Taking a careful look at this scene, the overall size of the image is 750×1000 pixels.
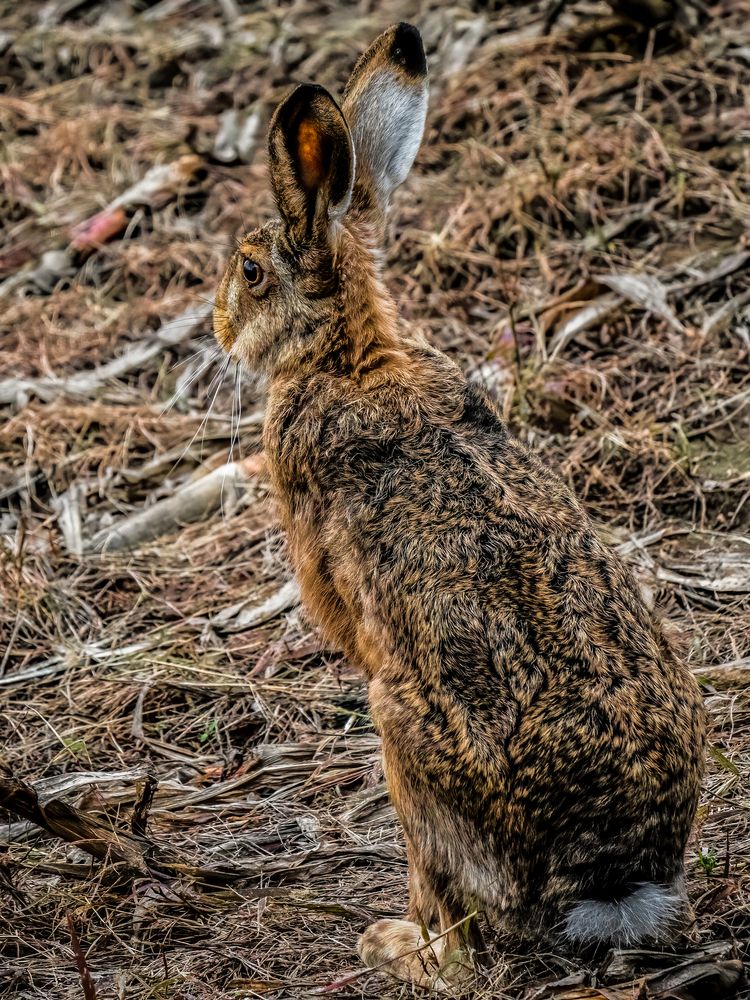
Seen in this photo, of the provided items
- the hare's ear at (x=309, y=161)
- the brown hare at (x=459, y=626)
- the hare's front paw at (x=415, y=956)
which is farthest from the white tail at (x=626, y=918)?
the hare's ear at (x=309, y=161)

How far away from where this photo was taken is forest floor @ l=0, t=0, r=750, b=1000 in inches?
164

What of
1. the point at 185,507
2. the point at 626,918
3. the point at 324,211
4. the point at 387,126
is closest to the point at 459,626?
the point at 626,918

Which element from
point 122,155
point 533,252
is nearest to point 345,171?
point 533,252

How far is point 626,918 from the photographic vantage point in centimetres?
344

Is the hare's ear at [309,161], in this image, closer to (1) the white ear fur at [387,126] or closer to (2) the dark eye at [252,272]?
(2) the dark eye at [252,272]

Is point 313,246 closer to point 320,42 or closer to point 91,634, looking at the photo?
point 91,634

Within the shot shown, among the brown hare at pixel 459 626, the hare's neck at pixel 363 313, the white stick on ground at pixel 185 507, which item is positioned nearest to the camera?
the brown hare at pixel 459 626

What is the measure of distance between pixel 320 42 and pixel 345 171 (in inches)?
242

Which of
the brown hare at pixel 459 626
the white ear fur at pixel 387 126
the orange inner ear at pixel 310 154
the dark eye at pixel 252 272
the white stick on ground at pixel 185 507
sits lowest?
the white stick on ground at pixel 185 507

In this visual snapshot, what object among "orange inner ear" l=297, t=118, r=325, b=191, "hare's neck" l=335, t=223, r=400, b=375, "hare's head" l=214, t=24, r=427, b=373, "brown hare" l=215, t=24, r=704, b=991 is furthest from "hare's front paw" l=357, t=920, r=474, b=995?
"orange inner ear" l=297, t=118, r=325, b=191

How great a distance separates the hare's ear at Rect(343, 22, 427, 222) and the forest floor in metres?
0.94

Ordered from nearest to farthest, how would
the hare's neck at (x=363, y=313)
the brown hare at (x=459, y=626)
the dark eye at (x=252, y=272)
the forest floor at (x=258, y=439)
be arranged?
the brown hare at (x=459, y=626)
the forest floor at (x=258, y=439)
the hare's neck at (x=363, y=313)
the dark eye at (x=252, y=272)

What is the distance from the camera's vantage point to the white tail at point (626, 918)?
343cm

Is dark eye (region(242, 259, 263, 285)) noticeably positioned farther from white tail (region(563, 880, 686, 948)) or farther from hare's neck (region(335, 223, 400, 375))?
white tail (region(563, 880, 686, 948))
